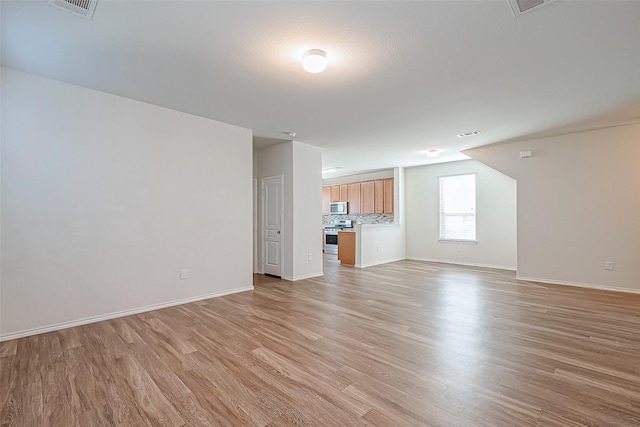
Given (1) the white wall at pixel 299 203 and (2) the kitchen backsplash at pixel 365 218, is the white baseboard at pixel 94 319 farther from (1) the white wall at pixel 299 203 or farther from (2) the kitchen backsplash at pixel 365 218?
(2) the kitchen backsplash at pixel 365 218

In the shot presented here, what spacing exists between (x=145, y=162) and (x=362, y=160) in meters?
4.86

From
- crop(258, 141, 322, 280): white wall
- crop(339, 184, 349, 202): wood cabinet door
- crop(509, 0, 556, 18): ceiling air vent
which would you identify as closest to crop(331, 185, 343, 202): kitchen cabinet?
crop(339, 184, 349, 202): wood cabinet door

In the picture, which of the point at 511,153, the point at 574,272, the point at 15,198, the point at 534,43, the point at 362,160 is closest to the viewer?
the point at 534,43

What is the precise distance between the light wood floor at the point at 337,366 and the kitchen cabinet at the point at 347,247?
323 centimetres

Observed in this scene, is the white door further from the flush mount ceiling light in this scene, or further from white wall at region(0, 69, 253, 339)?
the flush mount ceiling light

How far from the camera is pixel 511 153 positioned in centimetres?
571

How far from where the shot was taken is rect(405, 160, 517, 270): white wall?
6.59 metres

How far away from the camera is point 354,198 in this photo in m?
9.27

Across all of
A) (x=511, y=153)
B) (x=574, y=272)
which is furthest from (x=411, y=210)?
(x=574, y=272)

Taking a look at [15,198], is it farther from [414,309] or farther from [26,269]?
[414,309]

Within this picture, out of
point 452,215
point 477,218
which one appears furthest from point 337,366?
point 452,215

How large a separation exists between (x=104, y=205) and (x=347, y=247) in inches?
204

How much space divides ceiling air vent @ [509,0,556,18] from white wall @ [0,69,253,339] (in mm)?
3813

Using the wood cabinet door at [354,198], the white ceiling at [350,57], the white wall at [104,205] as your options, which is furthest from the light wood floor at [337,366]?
the wood cabinet door at [354,198]
